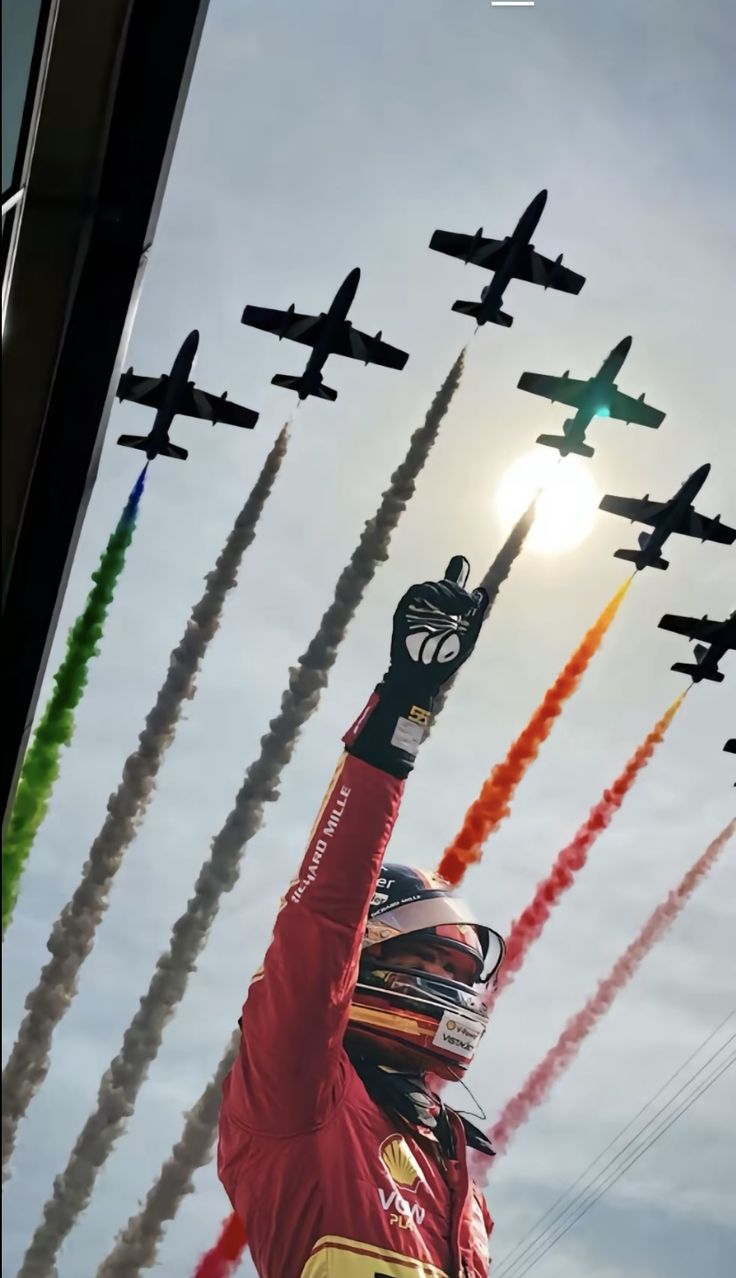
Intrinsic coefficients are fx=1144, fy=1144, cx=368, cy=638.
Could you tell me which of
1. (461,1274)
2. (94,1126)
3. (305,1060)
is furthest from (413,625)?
(94,1126)

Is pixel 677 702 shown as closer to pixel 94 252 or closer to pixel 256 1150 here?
pixel 256 1150

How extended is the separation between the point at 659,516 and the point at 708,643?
5430 mm

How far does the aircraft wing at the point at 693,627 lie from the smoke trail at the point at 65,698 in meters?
21.5

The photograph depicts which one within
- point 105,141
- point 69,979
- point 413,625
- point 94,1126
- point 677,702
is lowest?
point 94,1126

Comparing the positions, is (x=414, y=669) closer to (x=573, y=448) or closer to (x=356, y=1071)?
(x=356, y=1071)

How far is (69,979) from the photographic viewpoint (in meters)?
41.2

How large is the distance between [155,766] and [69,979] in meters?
8.26

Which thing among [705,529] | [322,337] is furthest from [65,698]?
[705,529]

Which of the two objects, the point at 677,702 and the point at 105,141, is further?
the point at 677,702

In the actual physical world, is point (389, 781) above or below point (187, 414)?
above

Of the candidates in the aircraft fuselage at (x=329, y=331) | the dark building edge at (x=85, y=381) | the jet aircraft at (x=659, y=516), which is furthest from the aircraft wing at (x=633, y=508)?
the dark building edge at (x=85, y=381)

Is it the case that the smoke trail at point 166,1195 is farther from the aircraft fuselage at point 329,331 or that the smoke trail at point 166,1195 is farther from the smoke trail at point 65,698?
the aircraft fuselage at point 329,331

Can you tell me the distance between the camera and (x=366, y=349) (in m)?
44.5

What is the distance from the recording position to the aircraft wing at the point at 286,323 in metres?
42.8
